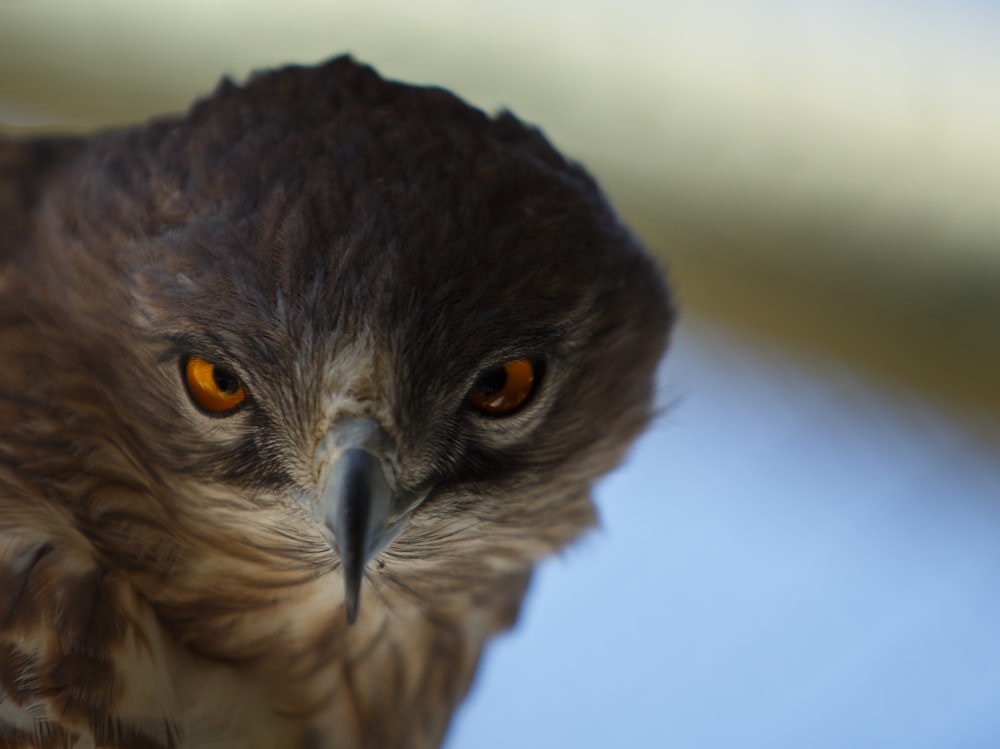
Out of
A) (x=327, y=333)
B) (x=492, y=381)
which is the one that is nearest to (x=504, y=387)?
(x=492, y=381)

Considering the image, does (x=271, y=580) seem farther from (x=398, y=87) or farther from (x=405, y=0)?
(x=405, y=0)

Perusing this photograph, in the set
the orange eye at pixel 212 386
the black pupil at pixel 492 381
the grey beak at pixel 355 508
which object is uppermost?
the black pupil at pixel 492 381

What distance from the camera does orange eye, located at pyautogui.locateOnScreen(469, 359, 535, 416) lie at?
99cm

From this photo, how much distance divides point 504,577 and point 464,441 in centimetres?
36

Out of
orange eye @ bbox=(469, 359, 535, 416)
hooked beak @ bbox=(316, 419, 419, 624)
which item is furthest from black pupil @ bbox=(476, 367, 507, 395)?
hooked beak @ bbox=(316, 419, 419, 624)

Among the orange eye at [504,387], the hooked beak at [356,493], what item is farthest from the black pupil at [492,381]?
the hooked beak at [356,493]

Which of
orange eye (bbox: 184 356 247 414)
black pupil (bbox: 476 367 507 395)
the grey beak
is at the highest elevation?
black pupil (bbox: 476 367 507 395)

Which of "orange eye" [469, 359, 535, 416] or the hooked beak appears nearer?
the hooked beak

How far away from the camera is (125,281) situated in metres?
1.00

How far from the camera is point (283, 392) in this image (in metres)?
0.93

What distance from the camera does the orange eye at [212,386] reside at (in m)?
0.96

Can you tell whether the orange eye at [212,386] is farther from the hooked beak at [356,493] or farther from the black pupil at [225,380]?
the hooked beak at [356,493]

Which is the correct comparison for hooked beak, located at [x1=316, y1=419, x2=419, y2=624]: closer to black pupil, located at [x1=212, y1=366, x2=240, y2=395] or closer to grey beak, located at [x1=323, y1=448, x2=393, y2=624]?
grey beak, located at [x1=323, y1=448, x2=393, y2=624]

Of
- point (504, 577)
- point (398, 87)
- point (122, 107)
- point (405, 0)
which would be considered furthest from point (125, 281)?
point (122, 107)
